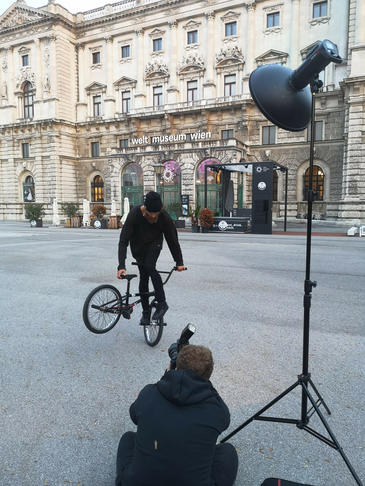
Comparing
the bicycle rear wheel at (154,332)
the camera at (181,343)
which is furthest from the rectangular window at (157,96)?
the camera at (181,343)

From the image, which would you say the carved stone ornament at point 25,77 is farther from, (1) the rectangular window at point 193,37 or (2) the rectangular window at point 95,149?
(1) the rectangular window at point 193,37

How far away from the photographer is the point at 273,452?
8.58ft

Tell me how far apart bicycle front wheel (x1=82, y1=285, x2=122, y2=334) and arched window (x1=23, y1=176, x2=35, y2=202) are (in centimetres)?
4256

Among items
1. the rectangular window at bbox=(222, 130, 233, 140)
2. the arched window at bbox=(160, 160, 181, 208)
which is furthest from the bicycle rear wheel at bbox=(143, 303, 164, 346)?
the rectangular window at bbox=(222, 130, 233, 140)

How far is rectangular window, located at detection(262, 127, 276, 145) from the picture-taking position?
34.3m

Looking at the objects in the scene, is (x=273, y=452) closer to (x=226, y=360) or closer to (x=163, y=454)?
(x=163, y=454)

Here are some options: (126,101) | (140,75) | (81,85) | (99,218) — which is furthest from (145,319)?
(81,85)

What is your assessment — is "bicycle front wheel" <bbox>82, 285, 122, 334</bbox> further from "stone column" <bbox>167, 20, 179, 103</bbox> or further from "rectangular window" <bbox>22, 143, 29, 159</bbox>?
"rectangular window" <bbox>22, 143, 29, 159</bbox>

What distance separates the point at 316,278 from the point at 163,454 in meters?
7.38

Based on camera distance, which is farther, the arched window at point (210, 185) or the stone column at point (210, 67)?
the stone column at point (210, 67)

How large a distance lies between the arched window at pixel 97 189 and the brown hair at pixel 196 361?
137 ft

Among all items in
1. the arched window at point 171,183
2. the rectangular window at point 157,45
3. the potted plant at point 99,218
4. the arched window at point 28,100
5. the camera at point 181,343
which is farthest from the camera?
the arched window at point 28,100

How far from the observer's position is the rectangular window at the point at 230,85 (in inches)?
1417

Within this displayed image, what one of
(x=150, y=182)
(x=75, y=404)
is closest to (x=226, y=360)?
(x=75, y=404)
